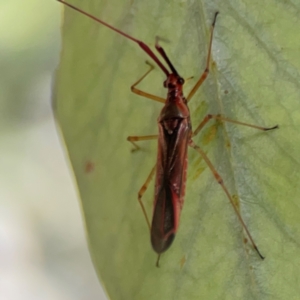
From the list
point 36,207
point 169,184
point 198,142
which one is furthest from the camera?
point 36,207

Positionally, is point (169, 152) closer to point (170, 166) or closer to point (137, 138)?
point (170, 166)

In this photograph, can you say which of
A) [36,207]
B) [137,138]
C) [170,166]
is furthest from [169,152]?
[36,207]

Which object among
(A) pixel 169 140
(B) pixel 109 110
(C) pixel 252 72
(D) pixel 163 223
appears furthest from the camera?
(A) pixel 169 140

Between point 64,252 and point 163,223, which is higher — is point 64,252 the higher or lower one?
the lower one

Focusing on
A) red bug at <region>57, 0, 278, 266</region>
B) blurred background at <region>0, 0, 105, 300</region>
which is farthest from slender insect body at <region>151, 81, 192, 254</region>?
blurred background at <region>0, 0, 105, 300</region>

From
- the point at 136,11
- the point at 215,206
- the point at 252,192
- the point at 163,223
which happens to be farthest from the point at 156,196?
the point at 136,11

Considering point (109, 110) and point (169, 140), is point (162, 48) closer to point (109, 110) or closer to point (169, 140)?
point (109, 110)

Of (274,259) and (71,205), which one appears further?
(71,205)

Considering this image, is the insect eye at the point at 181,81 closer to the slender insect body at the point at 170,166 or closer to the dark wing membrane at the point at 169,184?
the slender insect body at the point at 170,166
